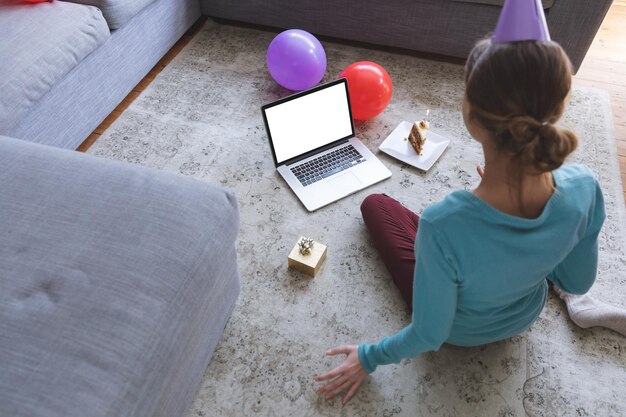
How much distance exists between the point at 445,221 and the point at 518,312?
42cm

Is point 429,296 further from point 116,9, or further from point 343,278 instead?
point 116,9

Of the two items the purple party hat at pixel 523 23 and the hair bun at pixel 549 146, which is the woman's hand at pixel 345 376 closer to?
the hair bun at pixel 549 146

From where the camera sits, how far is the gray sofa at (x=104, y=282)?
2.65ft

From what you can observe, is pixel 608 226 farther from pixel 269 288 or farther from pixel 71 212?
pixel 71 212

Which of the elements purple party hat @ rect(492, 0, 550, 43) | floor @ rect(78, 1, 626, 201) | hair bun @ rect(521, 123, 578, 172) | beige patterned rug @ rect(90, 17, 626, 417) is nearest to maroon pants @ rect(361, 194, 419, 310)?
beige patterned rug @ rect(90, 17, 626, 417)

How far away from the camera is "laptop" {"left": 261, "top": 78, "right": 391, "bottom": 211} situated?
1619mm

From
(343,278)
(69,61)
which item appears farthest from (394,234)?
(69,61)

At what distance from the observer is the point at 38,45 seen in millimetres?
1575

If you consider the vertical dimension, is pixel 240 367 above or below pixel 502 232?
below

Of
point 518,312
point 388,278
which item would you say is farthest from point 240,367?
point 518,312

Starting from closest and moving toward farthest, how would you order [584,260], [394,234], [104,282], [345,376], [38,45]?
1. [104,282]
2. [584,260]
3. [345,376]
4. [394,234]
5. [38,45]

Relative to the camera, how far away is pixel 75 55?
1657 millimetres

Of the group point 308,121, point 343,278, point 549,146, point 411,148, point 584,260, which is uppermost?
point 549,146

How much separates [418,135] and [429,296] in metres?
0.98
